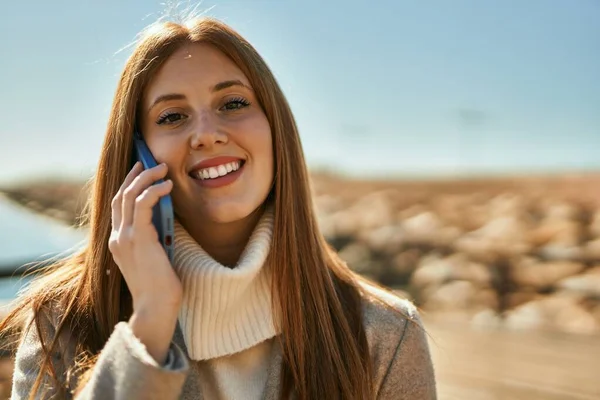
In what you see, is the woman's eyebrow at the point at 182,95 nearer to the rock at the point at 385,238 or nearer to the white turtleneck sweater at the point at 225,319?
the white turtleneck sweater at the point at 225,319

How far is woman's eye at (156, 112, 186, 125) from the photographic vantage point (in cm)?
185

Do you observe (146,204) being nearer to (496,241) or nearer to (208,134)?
(208,134)

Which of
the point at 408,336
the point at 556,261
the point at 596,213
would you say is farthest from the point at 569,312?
the point at 408,336

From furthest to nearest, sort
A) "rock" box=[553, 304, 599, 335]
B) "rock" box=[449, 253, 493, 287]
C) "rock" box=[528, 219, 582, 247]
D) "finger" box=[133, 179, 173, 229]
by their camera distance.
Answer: "rock" box=[528, 219, 582, 247] → "rock" box=[449, 253, 493, 287] → "rock" box=[553, 304, 599, 335] → "finger" box=[133, 179, 173, 229]

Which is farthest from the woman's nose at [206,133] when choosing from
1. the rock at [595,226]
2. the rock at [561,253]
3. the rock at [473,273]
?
the rock at [595,226]

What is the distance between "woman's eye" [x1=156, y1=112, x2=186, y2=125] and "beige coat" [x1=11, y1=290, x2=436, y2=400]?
24.0 inches

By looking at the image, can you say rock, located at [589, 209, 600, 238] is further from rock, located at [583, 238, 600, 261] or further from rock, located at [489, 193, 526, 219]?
rock, located at [489, 193, 526, 219]

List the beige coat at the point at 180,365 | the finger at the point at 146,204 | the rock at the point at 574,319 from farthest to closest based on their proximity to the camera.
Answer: the rock at the point at 574,319 → the finger at the point at 146,204 → the beige coat at the point at 180,365

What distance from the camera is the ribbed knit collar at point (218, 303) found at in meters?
1.75

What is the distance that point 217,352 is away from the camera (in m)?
1.77

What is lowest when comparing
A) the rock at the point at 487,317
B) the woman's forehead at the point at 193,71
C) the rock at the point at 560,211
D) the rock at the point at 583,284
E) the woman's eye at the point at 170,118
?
the rock at the point at 487,317

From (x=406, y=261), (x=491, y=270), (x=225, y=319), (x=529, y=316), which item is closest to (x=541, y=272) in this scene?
(x=491, y=270)

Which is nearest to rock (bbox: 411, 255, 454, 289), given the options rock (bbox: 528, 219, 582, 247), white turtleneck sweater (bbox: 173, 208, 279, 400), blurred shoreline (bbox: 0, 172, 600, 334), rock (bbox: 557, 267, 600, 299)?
blurred shoreline (bbox: 0, 172, 600, 334)

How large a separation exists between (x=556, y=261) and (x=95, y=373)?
24.7ft
